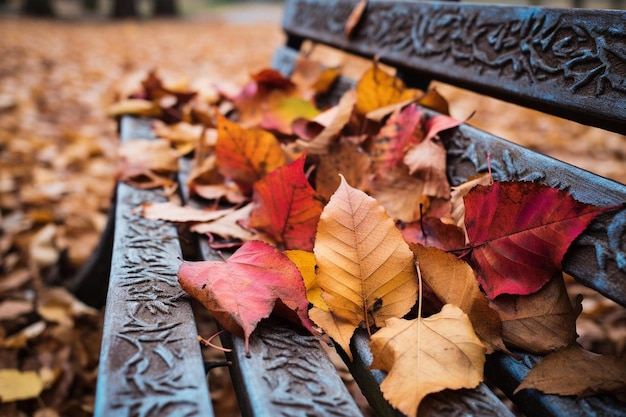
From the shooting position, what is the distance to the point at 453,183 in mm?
1034

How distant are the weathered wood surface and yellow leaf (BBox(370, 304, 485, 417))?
8.4 inches

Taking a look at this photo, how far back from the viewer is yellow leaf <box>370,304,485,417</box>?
56 centimetres

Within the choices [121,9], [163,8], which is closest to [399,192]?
[121,9]

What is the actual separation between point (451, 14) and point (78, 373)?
136 cm

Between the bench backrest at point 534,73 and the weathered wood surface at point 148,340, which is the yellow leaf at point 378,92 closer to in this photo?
the bench backrest at point 534,73

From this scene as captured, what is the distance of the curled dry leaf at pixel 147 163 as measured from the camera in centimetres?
119

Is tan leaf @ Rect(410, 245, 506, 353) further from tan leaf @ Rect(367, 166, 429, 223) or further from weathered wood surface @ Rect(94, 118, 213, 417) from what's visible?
weathered wood surface @ Rect(94, 118, 213, 417)

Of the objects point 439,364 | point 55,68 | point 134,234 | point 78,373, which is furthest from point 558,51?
point 55,68

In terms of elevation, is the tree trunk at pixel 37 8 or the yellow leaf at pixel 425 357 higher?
the yellow leaf at pixel 425 357

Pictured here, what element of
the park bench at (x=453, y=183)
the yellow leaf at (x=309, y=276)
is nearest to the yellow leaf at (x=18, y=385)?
the park bench at (x=453, y=183)

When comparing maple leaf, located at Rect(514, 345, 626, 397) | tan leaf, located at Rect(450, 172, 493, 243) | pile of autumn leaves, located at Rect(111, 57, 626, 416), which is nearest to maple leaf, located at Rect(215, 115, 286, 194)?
pile of autumn leaves, located at Rect(111, 57, 626, 416)

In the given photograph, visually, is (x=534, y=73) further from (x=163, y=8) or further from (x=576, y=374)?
(x=163, y=8)

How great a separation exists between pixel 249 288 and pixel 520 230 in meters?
0.40

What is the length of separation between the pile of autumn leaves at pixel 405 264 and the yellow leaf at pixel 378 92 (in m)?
0.17
